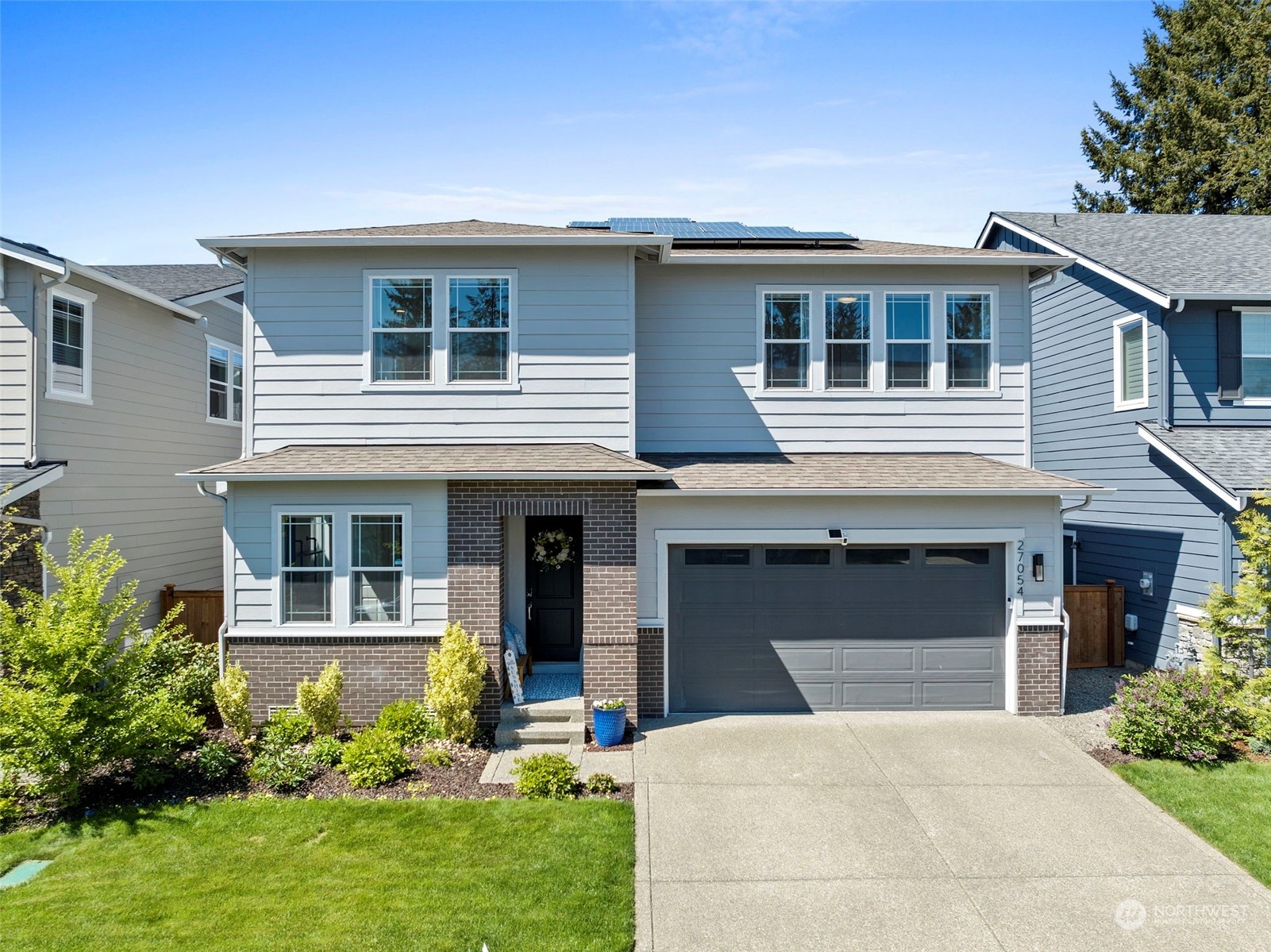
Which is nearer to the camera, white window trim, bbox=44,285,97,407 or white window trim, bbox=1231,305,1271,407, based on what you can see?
white window trim, bbox=44,285,97,407

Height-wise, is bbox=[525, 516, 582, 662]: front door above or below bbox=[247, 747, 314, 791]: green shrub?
above

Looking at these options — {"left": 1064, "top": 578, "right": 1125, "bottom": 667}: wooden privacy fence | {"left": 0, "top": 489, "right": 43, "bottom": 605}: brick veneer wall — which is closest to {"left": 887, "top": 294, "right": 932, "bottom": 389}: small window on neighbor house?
{"left": 1064, "top": 578, "right": 1125, "bottom": 667}: wooden privacy fence

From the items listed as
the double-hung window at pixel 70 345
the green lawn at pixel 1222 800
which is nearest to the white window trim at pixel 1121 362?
the green lawn at pixel 1222 800

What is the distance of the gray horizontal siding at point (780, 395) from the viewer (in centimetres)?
1084

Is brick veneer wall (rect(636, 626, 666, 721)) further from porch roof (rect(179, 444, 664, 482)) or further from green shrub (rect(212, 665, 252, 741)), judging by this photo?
green shrub (rect(212, 665, 252, 741))

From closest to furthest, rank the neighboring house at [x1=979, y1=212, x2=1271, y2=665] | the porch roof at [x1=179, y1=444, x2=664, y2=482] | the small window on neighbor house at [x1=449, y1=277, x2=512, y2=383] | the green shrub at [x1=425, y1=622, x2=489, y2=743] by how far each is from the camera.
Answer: the green shrub at [x1=425, y1=622, x2=489, y2=743] → the porch roof at [x1=179, y1=444, x2=664, y2=482] → the small window on neighbor house at [x1=449, y1=277, x2=512, y2=383] → the neighboring house at [x1=979, y1=212, x2=1271, y2=665]

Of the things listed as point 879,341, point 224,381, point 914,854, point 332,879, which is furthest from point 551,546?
point 224,381

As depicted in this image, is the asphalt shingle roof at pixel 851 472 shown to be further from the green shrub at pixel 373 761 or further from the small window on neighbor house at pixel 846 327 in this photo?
the green shrub at pixel 373 761

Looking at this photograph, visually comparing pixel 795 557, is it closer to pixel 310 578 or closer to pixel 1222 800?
pixel 1222 800

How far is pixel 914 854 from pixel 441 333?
8.17 metres

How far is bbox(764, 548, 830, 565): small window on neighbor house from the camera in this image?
31.8 feet

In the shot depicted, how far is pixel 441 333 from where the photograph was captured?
9805 millimetres

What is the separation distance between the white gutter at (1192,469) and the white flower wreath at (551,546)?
9116 millimetres

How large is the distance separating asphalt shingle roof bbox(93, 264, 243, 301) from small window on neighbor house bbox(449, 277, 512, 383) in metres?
6.41
